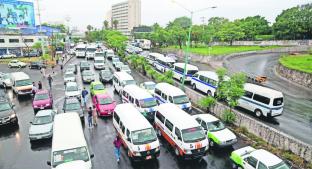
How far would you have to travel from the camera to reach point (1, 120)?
19547mm

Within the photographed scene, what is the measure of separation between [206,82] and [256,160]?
1588 centimetres

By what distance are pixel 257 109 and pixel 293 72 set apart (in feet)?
60.9

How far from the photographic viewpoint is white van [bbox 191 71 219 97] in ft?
89.3

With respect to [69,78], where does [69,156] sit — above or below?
below

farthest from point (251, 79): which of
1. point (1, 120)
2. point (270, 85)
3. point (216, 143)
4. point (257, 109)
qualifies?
point (1, 120)

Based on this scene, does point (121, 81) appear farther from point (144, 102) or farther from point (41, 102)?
point (41, 102)

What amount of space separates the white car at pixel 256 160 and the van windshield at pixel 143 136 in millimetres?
5113

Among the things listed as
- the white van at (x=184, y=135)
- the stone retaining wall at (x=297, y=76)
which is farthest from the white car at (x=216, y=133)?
the stone retaining wall at (x=297, y=76)

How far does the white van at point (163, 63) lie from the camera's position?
4012 cm

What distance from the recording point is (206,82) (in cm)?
2852

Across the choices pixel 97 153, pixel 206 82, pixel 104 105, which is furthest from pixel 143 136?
pixel 206 82

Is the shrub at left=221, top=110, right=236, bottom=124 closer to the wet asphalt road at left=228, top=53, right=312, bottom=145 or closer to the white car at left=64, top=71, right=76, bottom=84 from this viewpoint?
the wet asphalt road at left=228, top=53, right=312, bottom=145

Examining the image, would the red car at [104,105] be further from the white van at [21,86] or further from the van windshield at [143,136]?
the white van at [21,86]

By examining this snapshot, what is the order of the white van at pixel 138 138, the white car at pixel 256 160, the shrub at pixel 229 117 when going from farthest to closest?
the shrub at pixel 229 117 → the white van at pixel 138 138 → the white car at pixel 256 160
